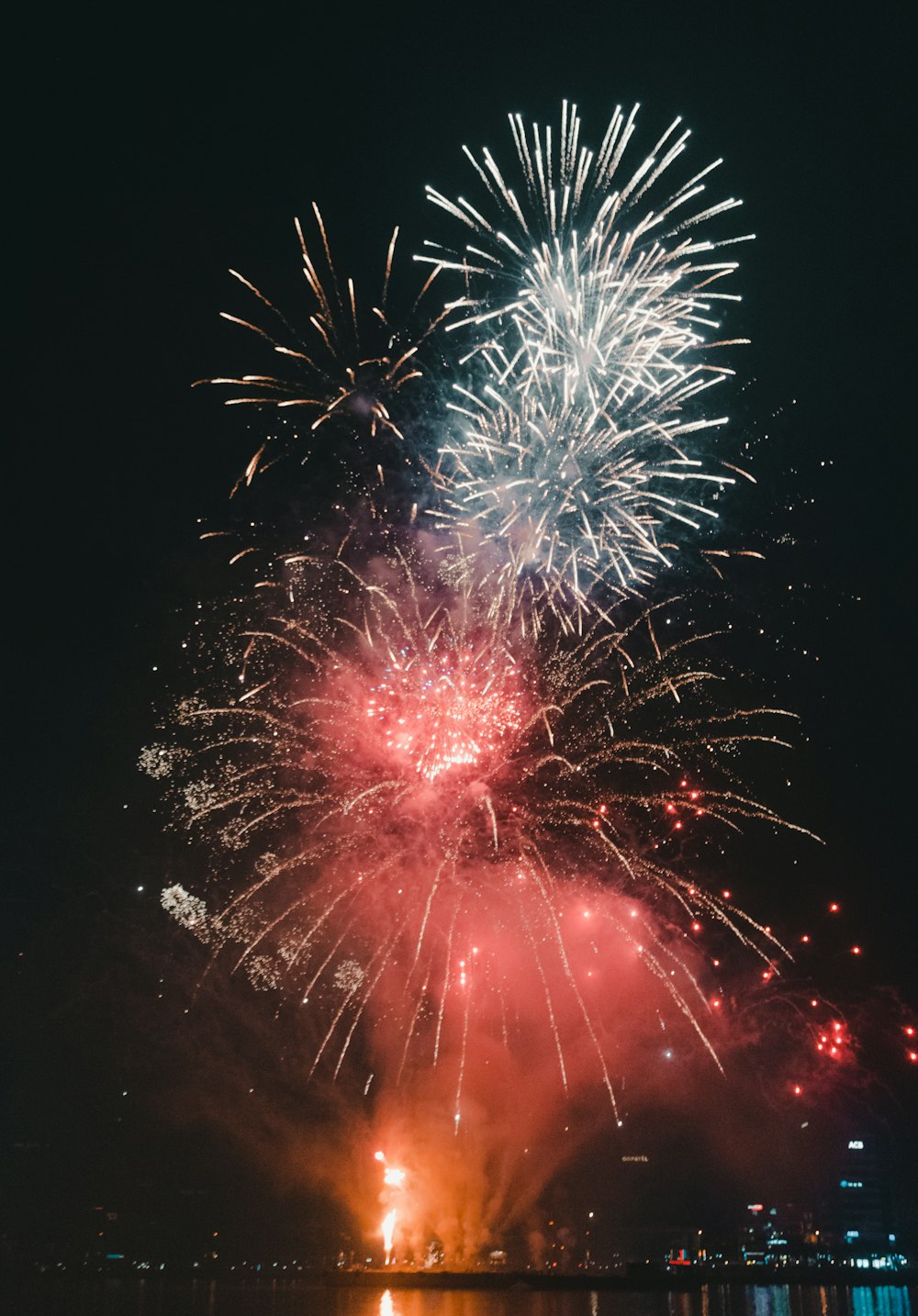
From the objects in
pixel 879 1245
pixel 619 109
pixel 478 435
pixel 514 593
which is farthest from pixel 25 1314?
pixel 879 1245

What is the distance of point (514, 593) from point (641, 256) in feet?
18.3

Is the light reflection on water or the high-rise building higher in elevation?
the high-rise building

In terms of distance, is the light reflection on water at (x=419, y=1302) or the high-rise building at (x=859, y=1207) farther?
the high-rise building at (x=859, y=1207)

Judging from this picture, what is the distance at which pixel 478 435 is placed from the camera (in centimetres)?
1616

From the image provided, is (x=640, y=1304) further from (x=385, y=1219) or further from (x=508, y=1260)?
(x=385, y=1219)

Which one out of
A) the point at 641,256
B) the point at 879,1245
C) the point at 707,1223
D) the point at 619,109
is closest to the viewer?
the point at 619,109

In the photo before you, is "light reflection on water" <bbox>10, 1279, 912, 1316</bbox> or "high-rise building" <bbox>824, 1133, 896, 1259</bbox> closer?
"light reflection on water" <bbox>10, 1279, 912, 1316</bbox>

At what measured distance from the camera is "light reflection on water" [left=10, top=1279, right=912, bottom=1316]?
3975cm

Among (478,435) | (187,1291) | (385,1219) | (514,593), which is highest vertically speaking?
(478,435)

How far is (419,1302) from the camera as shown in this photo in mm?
45969

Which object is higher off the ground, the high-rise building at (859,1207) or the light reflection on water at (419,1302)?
the high-rise building at (859,1207)

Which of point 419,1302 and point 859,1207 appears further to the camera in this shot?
point 859,1207

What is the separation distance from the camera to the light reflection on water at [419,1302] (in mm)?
39750

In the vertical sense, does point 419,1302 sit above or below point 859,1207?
below
